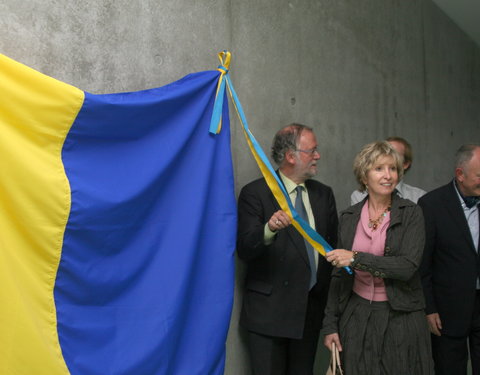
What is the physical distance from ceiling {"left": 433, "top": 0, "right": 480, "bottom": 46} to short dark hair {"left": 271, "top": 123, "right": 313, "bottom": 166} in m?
4.02

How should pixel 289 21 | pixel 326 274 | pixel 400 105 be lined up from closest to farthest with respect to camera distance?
pixel 326 274
pixel 289 21
pixel 400 105

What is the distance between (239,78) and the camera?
9.62ft

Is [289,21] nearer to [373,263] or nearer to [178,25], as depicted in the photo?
[178,25]

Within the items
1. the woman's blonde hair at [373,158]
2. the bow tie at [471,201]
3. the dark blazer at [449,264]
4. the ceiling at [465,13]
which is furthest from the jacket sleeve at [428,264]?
the ceiling at [465,13]

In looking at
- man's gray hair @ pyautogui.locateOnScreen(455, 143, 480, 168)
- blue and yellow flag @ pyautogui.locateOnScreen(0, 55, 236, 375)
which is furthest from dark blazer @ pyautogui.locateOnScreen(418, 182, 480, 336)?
blue and yellow flag @ pyautogui.locateOnScreen(0, 55, 236, 375)

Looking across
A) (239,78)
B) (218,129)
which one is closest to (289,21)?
(239,78)

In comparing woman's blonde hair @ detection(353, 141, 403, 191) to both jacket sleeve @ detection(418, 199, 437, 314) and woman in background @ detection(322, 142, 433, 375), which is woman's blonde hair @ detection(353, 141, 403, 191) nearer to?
woman in background @ detection(322, 142, 433, 375)

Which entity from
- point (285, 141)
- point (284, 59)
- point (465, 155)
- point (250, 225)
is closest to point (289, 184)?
point (285, 141)

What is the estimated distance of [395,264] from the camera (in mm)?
2246

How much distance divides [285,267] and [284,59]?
1.25 m

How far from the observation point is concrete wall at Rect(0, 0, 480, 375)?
2146mm

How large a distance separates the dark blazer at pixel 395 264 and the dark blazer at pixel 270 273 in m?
0.23

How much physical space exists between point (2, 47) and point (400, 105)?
3754 mm

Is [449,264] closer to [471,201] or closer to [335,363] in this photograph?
[471,201]
